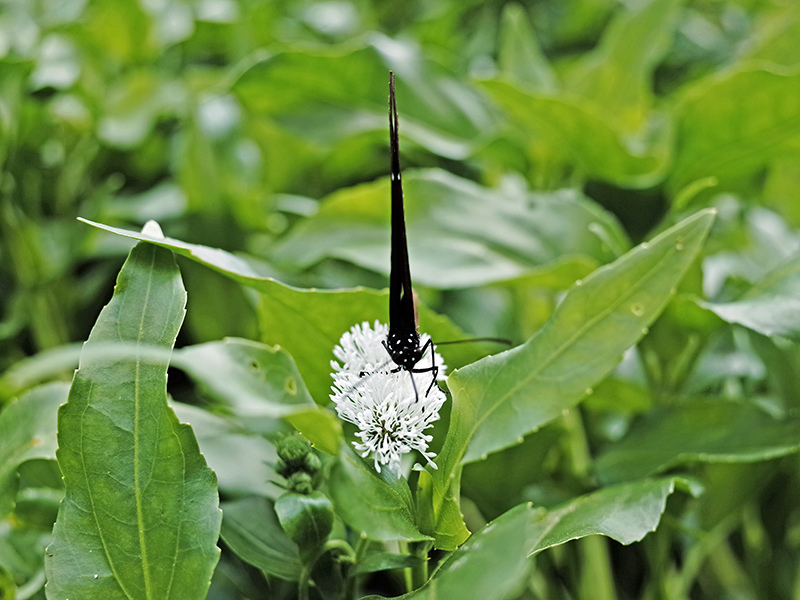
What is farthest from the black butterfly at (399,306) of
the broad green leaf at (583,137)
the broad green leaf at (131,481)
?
the broad green leaf at (583,137)

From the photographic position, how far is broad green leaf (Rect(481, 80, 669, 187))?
70 cm

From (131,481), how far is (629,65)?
756 millimetres

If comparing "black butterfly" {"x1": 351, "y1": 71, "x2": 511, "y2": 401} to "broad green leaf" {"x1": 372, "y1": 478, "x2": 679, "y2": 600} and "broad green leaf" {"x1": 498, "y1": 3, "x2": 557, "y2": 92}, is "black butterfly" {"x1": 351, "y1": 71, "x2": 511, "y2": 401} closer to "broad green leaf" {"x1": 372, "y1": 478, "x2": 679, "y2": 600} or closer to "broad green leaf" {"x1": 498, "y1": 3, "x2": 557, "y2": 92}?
"broad green leaf" {"x1": 372, "y1": 478, "x2": 679, "y2": 600}

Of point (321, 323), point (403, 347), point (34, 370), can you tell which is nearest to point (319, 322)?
point (321, 323)

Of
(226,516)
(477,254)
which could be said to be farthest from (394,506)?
(477,254)

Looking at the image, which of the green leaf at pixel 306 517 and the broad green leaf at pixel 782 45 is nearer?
the green leaf at pixel 306 517

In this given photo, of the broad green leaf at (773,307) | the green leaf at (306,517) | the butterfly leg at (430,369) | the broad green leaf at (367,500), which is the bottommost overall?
the green leaf at (306,517)

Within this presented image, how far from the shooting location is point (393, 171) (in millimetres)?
364

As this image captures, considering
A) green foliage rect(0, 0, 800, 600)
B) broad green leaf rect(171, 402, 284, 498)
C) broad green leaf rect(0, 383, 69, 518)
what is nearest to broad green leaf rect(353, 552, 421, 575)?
green foliage rect(0, 0, 800, 600)

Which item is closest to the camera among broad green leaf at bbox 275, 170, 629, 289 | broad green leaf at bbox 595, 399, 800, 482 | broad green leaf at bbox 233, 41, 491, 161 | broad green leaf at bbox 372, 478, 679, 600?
broad green leaf at bbox 372, 478, 679, 600

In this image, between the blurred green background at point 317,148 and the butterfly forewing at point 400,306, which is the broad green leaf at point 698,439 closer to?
the blurred green background at point 317,148

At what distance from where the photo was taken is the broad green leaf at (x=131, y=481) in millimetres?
375

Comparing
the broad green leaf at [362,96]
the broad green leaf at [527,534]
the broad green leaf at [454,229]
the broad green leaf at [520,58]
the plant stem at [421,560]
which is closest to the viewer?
the broad green leaf at [527,534]

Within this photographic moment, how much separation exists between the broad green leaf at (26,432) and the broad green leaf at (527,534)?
0.27 metres
